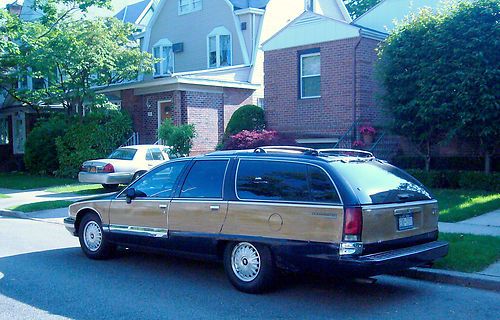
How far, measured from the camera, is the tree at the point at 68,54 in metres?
21.7

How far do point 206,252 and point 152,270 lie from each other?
1.27 meters

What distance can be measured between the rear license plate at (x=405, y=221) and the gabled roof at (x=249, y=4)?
73.2 ft

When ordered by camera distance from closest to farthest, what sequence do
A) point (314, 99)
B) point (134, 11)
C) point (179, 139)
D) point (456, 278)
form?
point (456, 278) → point (179, 139) → point (314, 99) → point (134, 11)

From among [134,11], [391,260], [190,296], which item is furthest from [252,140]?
[134,11]

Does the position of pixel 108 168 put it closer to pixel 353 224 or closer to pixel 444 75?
pixel 444 75

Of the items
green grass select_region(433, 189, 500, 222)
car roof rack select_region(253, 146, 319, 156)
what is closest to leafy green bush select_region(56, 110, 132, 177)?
green grass select_region(433, 189, 500, 222)

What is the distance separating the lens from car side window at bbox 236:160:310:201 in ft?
21.6

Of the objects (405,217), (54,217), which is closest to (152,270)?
(405,217)

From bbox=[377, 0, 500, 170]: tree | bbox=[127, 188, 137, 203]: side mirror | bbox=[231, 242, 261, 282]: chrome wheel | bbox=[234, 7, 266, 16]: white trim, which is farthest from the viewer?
bbox=[234, 7, 266, 16]: white trim

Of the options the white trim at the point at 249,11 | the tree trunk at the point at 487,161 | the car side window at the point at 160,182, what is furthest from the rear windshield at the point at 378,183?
the white trim at the point at 249,11

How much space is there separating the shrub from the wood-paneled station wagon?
32.3 ft

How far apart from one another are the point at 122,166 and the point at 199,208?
10.8 meters

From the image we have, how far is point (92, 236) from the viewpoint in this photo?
8773mm

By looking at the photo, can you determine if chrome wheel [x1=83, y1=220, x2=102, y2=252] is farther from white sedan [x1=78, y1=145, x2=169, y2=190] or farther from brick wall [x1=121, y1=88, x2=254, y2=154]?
brick wall [x1=121, y1=88, x2=254, y2=154]
